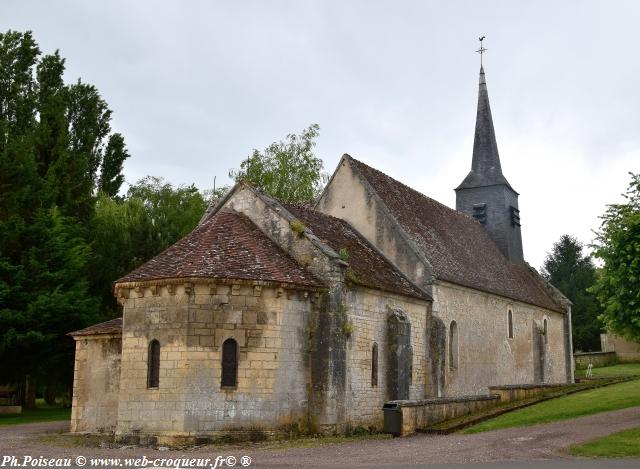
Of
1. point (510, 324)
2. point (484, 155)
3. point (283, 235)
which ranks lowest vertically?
point (510, 324)

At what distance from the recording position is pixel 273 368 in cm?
1886

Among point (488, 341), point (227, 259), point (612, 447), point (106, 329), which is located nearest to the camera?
point (612, 447)

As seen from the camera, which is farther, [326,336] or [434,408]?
[434,408]

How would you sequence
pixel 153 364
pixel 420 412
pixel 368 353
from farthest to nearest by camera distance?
pixel 368 353 < pixel 420 412 < pixel 153 364

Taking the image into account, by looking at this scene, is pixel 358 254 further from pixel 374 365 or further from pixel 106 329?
pixel 106 329

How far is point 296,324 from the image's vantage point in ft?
64.3

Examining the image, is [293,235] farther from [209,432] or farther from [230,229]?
[209,432]

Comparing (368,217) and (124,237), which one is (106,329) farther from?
(124,237)

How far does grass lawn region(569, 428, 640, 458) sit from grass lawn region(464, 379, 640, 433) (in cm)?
401

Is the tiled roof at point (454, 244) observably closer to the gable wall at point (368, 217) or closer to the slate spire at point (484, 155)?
the gable wall at point (368, 217)

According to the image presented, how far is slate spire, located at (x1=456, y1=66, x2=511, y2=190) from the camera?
36625 mm

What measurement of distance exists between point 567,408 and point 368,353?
255 inches

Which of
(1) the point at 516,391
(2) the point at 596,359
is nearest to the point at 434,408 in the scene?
(1) the point at 516,391

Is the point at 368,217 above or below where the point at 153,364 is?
above
